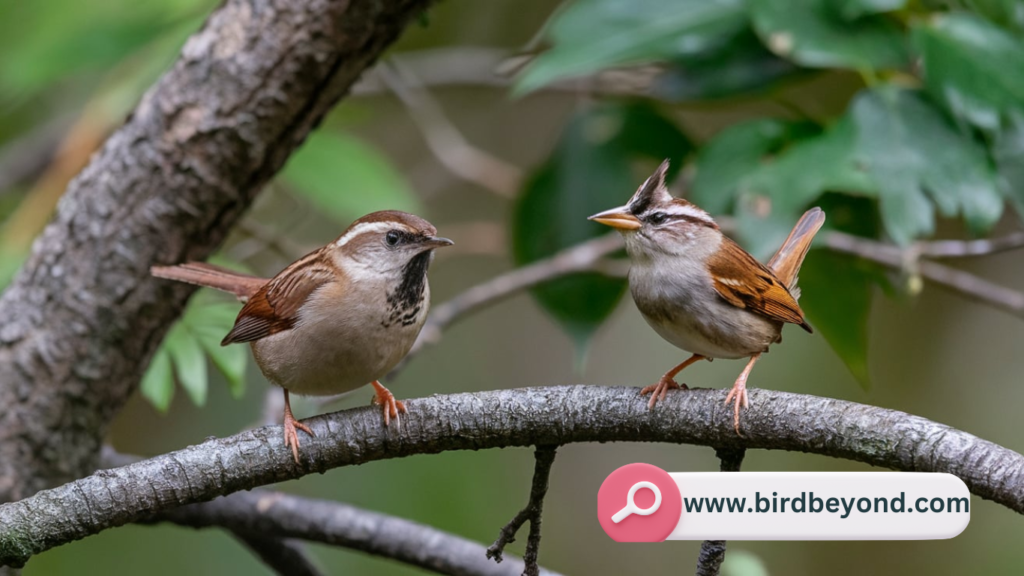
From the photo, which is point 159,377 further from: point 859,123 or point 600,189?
point 859,123

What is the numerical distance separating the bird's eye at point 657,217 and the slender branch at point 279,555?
1945 mm

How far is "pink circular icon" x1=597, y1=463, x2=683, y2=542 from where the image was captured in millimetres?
1508

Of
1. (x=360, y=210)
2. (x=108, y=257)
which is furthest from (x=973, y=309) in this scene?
(x=108, y=257)

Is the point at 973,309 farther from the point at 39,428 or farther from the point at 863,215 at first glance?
the point at 39,428

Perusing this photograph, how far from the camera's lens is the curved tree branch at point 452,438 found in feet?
5.60

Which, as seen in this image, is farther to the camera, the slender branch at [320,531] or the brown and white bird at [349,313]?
the slender branch at [320,531]

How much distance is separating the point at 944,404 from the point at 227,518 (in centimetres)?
465

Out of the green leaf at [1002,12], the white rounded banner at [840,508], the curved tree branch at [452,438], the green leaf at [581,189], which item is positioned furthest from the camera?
the green leaf at [581,189]

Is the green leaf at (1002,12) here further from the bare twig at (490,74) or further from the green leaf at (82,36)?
the green leaf at (82,36)

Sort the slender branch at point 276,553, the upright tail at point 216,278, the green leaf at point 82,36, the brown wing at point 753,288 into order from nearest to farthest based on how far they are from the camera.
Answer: the brown wing at point 753,288 < the upright tail at point 216,278 < the slender branch at point 276,553 < the green leaf at point 82,36

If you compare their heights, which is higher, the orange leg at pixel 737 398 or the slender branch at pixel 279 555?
the orange leg at pixel 737 398

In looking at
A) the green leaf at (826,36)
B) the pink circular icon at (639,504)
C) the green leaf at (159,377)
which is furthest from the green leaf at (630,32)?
the pink circular icon at (639,504)

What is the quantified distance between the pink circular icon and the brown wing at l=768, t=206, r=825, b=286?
0.93 meters

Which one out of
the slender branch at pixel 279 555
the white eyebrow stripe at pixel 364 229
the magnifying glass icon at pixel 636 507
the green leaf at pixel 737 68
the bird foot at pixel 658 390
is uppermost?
the green leaf at pixel 737 68
